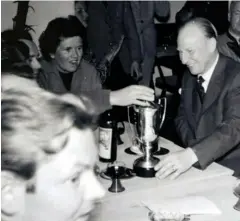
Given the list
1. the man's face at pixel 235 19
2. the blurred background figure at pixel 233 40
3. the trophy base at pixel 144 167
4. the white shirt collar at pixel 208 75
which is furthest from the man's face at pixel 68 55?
the man's face at pixel 235 19

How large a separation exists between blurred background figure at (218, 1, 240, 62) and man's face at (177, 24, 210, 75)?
0.86 meters

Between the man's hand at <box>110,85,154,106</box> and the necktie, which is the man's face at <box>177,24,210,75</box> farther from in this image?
the man's hand at <box>110,85,154,106</box>

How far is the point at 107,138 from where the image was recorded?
1674 millimetres

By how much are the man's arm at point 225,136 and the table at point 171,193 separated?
0.17 feet

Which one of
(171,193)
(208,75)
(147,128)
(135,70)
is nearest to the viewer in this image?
(171,193)

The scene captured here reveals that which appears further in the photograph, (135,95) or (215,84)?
(215,84)

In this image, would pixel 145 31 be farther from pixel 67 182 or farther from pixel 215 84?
pixel 67 182

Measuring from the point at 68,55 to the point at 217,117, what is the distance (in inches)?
32.0

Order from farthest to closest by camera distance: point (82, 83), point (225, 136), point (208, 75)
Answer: point (82, 83) < point (208, 75) < point (225, 136)

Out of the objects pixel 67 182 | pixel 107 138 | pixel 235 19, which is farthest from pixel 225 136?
pixel 235 19

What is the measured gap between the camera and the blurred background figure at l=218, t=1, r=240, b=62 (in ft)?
9.85

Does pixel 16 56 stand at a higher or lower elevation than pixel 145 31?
higher

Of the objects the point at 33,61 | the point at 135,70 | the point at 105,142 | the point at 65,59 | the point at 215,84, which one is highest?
the point at 33,61

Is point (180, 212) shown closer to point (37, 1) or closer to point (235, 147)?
point (235, 147)
